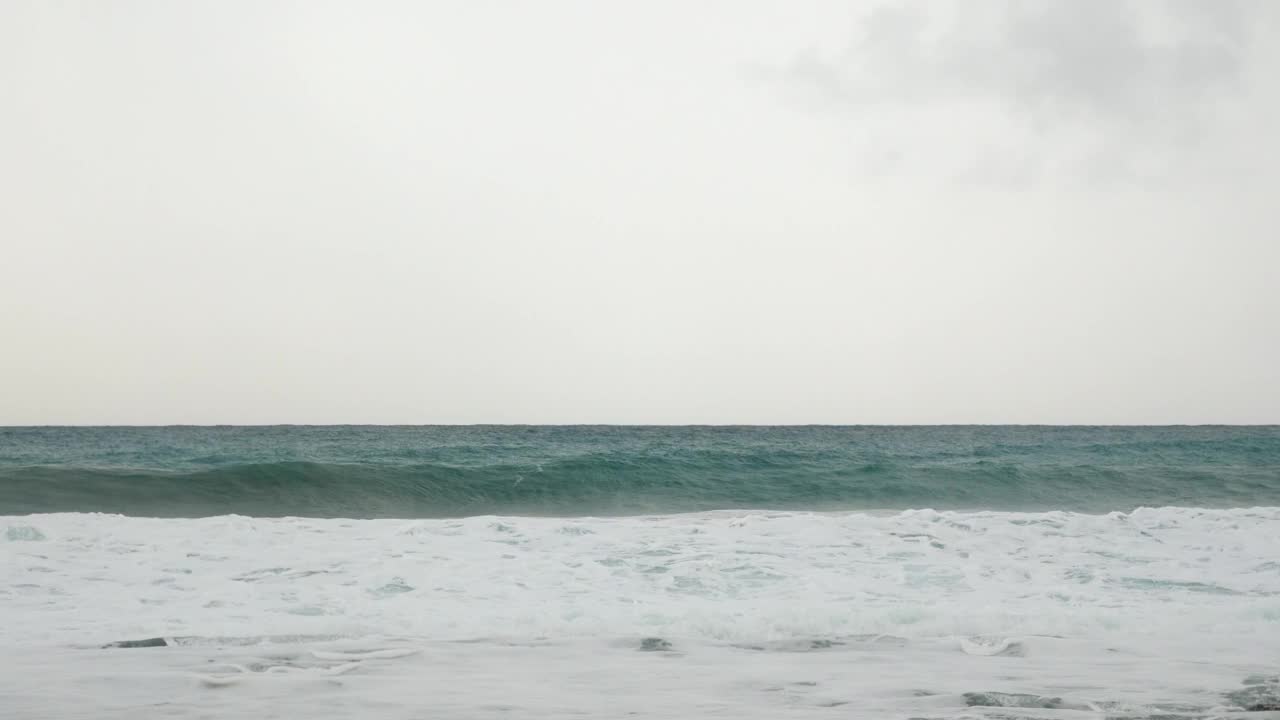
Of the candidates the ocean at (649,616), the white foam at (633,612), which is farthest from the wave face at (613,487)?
the white foam at (633,612)

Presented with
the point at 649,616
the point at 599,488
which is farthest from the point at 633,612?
the point at 599,488

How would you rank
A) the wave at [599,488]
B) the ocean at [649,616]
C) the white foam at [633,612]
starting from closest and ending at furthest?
1. the ocean at [649,616]
2. the white foam at [633,612]
3. the wave at [599,488]

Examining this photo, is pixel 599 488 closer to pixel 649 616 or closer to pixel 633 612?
pixel 633 612

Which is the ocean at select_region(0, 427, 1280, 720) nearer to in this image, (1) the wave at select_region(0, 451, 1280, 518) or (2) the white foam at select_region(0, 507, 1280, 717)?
(2) the white foam at select_region(0, 507, 1280, 717)

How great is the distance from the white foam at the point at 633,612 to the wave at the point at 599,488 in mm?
5673

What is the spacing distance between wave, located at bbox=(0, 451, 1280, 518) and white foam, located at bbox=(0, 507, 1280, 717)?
5.67m

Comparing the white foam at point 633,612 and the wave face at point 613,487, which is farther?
the wave face at point 613,487

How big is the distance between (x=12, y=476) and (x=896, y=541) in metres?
15.3

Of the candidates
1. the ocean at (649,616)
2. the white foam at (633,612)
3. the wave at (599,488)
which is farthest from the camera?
the wave at (599,488)

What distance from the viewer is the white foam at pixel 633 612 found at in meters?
4.77

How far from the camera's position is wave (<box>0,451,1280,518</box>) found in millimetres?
15906

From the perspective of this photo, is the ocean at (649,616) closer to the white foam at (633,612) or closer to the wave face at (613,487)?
the white foam at (633,612)

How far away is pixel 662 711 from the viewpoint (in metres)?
4.43

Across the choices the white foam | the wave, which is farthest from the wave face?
the white foam
